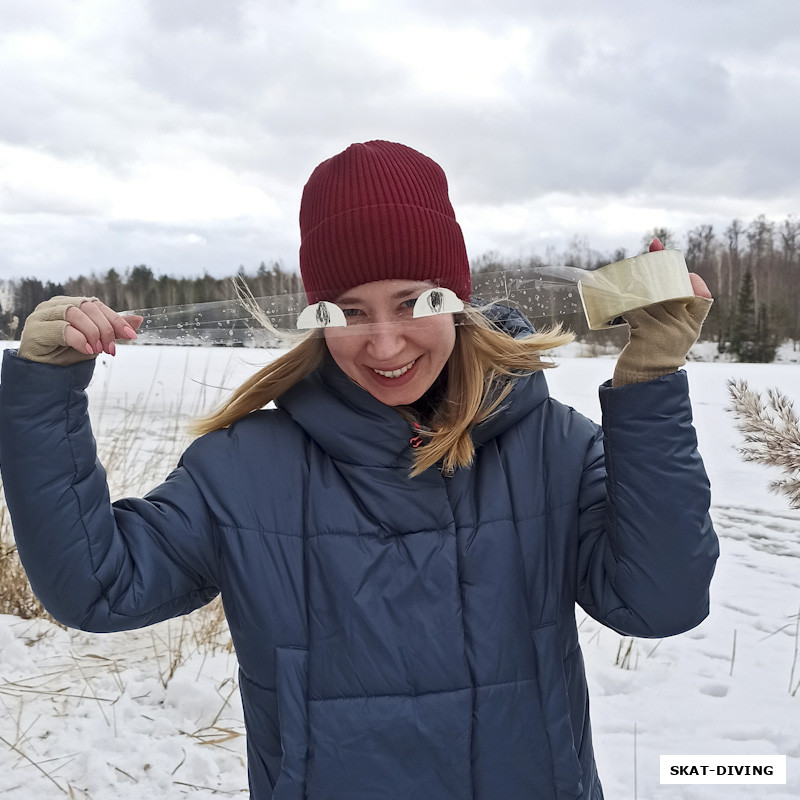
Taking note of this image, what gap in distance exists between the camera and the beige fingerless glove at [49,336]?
994mm

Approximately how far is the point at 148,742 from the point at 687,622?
5.94 ft

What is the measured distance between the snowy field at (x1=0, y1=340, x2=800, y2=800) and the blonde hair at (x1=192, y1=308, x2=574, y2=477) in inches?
4.3

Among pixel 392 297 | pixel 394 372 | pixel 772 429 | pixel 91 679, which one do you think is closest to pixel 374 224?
pixel 392 297

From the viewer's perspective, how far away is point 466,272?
134 centimetres

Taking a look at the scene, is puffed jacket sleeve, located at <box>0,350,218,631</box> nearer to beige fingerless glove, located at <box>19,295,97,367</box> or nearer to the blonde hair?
beige fingerless glove, located at <box>19,295,97,367</box>

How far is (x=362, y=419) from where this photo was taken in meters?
1.22

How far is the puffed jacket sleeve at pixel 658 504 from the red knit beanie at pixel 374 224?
1.23ft

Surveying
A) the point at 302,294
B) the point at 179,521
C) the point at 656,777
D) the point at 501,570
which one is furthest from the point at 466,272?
the point at 656,777

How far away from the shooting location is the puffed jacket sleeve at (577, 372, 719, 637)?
1054mm

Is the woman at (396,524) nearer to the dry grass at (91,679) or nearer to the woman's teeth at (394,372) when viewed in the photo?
the woman's teeth at (394,372)

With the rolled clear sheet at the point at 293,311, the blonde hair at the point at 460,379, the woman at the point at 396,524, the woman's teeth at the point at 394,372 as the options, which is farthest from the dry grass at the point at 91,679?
the woman's teeth at the point at 394,372

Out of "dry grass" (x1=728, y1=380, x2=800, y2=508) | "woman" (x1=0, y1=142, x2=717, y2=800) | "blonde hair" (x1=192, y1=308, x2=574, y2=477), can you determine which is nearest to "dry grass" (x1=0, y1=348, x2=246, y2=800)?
"blonde hair" (x1=192, y1=308, x2=574, y2=477)

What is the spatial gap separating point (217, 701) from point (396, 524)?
160 cm

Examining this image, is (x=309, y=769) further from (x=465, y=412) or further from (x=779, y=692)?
(x=779, y=692)
